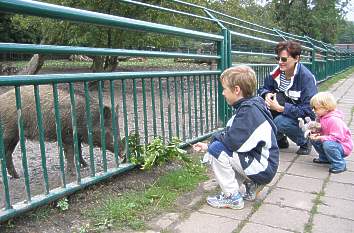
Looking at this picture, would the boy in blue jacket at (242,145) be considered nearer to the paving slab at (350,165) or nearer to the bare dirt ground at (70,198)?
the bare dirt ground at (70,198)

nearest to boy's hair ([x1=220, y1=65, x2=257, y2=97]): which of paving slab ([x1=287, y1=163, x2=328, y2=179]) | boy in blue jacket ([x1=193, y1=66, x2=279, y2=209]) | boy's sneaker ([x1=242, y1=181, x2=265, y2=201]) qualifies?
boy in blue jacket ([x1=193, y1=66, x2=279, y2=209])

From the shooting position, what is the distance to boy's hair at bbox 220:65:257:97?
336 centimetres

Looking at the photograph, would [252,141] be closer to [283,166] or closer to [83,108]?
[283,166]

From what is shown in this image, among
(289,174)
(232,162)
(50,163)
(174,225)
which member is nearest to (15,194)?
(50,163)

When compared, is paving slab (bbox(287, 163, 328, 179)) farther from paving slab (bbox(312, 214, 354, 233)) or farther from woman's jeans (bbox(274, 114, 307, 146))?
paving slab (bbox(312, 214, 354, 233))

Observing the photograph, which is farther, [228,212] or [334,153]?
[334,153]

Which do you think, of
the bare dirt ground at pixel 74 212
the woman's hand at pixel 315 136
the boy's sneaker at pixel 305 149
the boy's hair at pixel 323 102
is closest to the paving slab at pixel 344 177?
the woman's hand at pixel 315 136

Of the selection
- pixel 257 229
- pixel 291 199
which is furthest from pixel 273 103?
pixel 257 229

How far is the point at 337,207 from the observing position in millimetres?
3420

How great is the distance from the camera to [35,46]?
8.79ft

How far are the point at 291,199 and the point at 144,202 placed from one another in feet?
4.10

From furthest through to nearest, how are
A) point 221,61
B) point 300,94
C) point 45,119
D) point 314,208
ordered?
point 221,61 → point 300,94 → point 45,119 → point 314,208

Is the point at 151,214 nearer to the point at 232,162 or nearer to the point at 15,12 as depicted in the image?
the point at 232,162

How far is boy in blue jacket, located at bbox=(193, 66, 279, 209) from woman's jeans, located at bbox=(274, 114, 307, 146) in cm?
173
